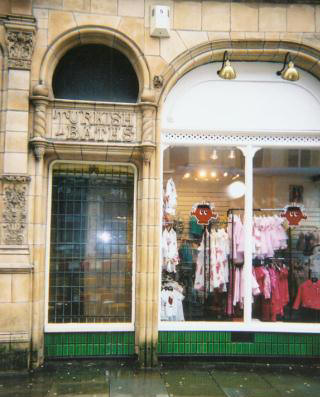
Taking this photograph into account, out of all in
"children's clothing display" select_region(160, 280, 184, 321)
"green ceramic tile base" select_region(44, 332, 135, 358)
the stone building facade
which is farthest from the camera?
"children's clothing display" select_region(160, 280, 184, 321)

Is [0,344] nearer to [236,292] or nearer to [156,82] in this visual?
[236,292]

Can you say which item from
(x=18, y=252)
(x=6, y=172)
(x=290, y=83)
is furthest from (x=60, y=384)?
(x=290, y=83)

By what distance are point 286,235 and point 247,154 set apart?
5.67 feet

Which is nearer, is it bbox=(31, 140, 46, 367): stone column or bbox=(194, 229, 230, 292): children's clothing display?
bbox=(31, 140, 46, 367): stone column

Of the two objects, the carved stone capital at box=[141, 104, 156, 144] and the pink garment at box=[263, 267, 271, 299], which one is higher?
the carved stone capital at box=[141, 104, 156, 144]

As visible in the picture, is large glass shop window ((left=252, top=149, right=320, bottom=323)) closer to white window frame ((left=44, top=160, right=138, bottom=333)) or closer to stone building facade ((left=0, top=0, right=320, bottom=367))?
stone building facade ((left=0, top=0, right=320, bottom=367))

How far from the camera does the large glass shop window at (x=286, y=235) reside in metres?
8.89

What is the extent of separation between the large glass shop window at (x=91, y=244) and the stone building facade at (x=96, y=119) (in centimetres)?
17

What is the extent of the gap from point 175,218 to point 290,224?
2206 mm

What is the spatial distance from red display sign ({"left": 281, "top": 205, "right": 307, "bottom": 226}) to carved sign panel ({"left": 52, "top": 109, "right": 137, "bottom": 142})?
3.24 metres

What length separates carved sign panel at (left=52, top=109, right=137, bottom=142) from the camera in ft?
26.7

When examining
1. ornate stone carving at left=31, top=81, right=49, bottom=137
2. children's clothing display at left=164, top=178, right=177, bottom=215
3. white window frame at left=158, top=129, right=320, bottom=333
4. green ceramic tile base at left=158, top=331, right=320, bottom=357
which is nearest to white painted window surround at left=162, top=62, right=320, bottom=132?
white window frame at left=158, top=129, right=320, bottom=333

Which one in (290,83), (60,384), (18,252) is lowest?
(60,384)

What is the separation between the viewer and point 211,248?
29.3ft
